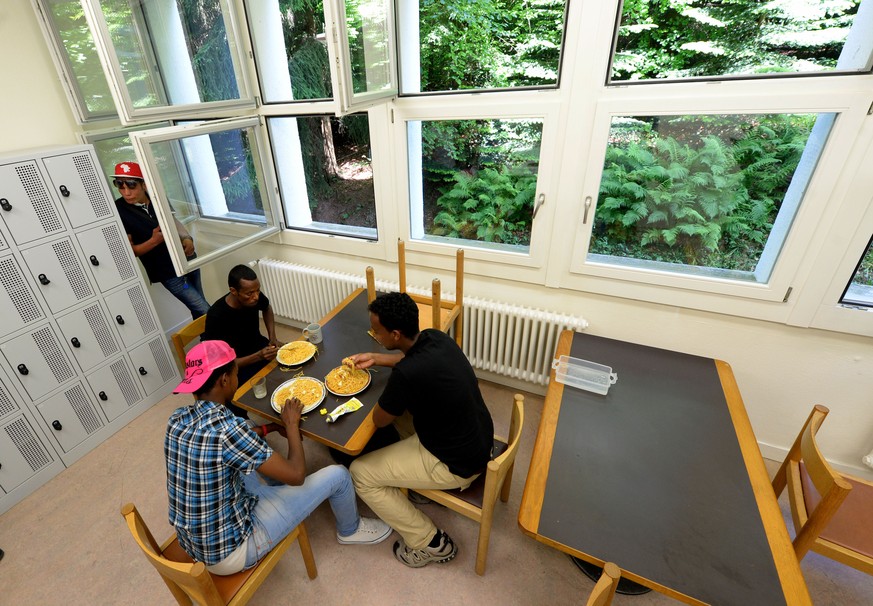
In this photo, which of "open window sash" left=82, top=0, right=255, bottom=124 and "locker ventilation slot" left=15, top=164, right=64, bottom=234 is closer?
"locker ventilation slot" left=15, top=164, right=64, bottom=234

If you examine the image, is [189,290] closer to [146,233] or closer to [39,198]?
[146,233]

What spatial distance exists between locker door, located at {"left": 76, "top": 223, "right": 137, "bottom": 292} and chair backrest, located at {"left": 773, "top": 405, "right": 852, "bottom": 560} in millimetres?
3572

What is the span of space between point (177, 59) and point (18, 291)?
1.67 metres

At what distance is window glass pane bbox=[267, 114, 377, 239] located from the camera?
9.34ft

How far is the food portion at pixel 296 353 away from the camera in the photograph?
199 cm

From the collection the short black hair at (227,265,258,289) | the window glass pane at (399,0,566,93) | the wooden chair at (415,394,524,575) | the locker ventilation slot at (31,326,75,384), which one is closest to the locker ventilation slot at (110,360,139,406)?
the locker ventilation slot at (31,326,75,384)

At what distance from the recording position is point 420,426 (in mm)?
1654

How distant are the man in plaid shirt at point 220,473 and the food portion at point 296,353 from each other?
0.41 metres

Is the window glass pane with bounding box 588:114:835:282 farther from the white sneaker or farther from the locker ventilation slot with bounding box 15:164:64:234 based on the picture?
the locker ventilation slot with bounding box 15:164:64:234

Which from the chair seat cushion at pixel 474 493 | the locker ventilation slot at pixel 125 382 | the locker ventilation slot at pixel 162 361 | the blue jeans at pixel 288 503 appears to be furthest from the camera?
the locker ventilation slot at pixel 162 361

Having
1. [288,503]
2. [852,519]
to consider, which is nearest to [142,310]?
[288,503]

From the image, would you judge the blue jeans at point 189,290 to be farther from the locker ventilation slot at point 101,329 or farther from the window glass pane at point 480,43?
the window glass pane at point 480,43

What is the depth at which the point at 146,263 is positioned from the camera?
279 centimetres

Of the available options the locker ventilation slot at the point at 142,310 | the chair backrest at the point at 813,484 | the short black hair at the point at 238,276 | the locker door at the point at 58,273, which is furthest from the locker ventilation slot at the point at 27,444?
A: the chair backrest at the point at 813,484
